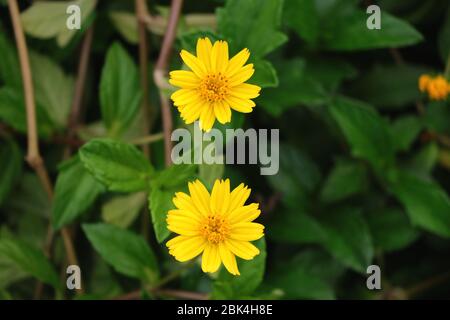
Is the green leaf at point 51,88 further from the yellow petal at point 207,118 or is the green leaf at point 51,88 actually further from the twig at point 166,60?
the yellow petal at point 207,118

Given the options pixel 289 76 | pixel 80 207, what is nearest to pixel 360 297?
pixel 289 76

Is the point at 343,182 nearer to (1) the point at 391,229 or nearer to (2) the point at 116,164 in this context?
(1) the point at 391,229

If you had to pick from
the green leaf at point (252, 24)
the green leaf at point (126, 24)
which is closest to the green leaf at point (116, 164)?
the green leaf at point (252, 24)

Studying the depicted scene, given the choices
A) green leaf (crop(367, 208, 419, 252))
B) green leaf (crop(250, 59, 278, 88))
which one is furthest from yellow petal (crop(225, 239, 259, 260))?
green leaf (crop(367, 208, 419, 252))

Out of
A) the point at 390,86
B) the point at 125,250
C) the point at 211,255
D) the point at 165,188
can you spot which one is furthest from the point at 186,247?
the point at 390,86

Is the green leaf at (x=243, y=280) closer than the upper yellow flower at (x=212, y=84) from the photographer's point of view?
No

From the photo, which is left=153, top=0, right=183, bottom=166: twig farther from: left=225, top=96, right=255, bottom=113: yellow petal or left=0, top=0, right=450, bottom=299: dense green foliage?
left=225, top=96, right=255, bottom=113: yellow petal
